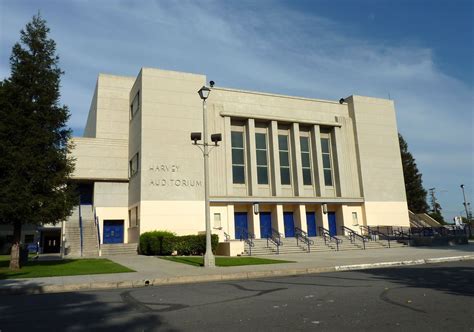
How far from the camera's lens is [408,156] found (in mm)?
58562

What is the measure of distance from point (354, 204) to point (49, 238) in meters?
34.0

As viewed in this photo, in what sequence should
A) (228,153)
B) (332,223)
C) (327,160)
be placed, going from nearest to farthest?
(228,153), (332,223), (327,160)

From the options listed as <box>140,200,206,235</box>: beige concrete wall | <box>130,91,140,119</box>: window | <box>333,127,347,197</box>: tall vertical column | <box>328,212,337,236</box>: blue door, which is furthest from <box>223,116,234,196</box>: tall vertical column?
<box>333,127,347,197</box>: tall vertical column

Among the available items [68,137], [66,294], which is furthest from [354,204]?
[66,294]

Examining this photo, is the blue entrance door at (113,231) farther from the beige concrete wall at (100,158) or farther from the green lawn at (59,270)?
the green lawn at (59,270)

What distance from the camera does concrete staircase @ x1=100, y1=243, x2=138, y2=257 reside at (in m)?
26.0

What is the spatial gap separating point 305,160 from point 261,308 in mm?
28174

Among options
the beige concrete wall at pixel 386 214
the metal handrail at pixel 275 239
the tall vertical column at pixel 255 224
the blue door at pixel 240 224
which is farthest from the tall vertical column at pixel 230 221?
the beige concrete wall at pixel 386 214

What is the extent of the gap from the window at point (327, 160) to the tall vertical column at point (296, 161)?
304 cm

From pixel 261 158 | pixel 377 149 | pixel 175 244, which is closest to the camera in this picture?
pixel 175 244

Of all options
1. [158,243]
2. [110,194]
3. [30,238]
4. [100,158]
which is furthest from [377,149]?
[30,238]

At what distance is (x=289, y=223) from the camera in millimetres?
32750

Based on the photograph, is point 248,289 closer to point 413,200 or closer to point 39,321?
point 39,321

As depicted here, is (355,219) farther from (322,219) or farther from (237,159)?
(237,159)
